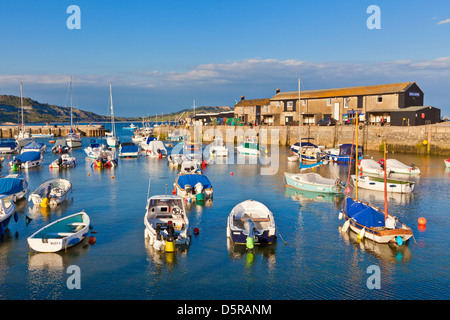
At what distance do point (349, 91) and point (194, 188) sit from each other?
60277mm

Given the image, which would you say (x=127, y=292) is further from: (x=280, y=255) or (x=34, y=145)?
(x=34, y=145)

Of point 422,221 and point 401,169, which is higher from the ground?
point 401,169

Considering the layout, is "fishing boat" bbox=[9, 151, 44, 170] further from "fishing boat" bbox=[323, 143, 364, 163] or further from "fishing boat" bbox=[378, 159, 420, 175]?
"fishing boat" bbox=[378, 159, 420, 175]

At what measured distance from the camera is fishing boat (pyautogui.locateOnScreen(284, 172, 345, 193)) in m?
38.1

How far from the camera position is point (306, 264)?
21.4 meters

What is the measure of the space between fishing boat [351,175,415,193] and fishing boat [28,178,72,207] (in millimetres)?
31012

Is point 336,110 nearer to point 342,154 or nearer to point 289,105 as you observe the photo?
point 289,105

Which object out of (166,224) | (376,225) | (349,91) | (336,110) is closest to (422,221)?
(376,225)

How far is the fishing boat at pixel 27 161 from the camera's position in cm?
5829

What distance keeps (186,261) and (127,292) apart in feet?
14.2

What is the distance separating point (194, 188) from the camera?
1427 inches

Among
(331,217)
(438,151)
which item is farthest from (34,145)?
(438,151)

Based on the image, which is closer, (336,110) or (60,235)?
(60,235)

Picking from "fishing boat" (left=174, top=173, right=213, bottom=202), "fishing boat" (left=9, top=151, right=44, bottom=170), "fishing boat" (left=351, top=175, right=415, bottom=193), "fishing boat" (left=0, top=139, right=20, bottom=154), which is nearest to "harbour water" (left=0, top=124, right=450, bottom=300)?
"fishing boat" (left=174, top=173, right=213, bottom=202)
